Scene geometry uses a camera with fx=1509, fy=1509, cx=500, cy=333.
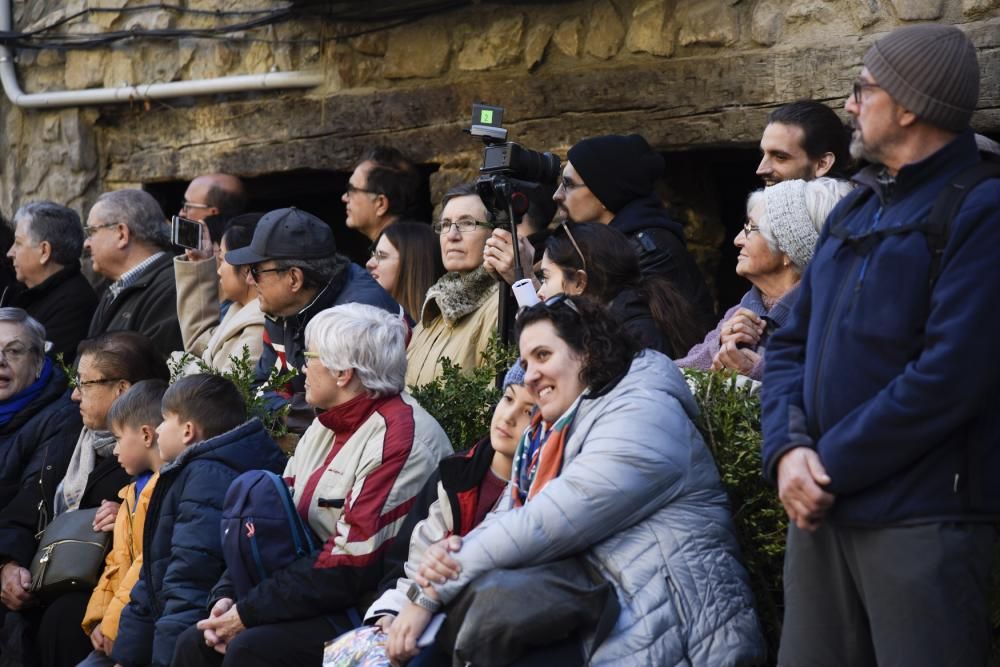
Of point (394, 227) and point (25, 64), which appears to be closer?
point (394, 227)

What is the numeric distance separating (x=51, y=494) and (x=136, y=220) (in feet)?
4.75

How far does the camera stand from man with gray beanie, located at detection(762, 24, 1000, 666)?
110 inches

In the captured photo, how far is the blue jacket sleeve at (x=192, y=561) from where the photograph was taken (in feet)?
13.9

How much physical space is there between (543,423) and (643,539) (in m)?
0.42

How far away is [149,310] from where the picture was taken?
616cm

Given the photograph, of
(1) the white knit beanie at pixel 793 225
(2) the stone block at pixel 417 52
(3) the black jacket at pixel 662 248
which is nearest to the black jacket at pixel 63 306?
(2) the stone block at pixel 417 52

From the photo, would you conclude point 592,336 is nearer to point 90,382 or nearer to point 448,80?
point 90,382

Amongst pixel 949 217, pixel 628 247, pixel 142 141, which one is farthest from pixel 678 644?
pixel 142 141

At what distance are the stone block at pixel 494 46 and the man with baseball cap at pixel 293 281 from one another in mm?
Result: 1533

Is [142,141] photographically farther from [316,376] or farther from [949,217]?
[949,217]

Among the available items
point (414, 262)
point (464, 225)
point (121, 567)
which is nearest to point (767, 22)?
point (464, 225)

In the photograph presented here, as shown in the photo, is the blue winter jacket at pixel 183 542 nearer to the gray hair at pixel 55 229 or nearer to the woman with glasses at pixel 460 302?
the woman with glasses at pixel 460 302

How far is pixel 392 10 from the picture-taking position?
674 centimetres

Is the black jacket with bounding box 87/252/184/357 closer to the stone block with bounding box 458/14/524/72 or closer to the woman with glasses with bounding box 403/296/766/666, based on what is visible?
the stone block with bounding box 458/14/524/72
